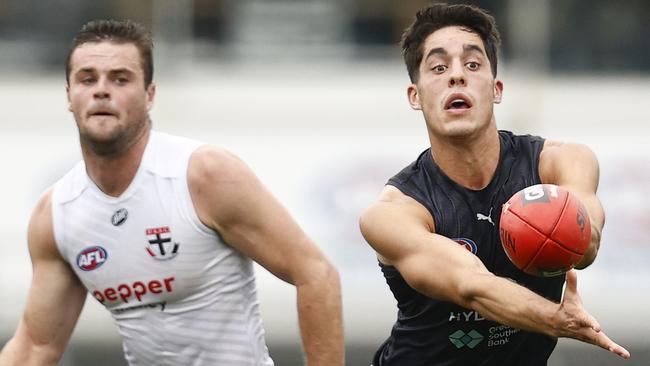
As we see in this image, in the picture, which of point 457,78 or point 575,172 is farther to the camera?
point 457,78

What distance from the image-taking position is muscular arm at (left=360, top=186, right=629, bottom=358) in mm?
5570

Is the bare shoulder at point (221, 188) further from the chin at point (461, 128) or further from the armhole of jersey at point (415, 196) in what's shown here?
the chin at point (461, 128)

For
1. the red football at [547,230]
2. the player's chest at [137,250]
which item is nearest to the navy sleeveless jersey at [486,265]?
the red football at [547,230]

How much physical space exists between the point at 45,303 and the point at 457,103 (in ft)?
7.53

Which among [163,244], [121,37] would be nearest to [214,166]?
[163,244]

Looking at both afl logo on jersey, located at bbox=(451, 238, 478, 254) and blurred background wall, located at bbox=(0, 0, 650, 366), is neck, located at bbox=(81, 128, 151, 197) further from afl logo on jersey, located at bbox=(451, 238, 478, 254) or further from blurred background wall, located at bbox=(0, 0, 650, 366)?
blurred background wall, located at bbox=(0, 0, 650, 366)

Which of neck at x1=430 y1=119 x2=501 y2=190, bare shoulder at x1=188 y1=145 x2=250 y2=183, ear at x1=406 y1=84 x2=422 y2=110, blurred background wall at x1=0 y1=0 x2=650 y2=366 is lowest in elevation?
blurred background wall at x1=0 y1=0 x2=650 y2=366

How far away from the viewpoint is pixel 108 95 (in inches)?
272

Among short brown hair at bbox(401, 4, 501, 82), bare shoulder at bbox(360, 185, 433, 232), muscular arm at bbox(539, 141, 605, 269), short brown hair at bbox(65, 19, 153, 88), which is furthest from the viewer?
short brown hair at bbox(65, 19, 153, 88)

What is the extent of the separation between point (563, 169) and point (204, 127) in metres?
10.7

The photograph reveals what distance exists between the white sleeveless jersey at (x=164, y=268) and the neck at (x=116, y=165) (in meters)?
0.03

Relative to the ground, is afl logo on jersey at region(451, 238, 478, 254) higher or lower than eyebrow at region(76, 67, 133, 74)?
lower

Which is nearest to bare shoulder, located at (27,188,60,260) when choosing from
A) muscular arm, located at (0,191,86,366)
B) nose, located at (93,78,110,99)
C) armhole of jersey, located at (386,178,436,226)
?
muscular arm, located at (0,191,86,366)

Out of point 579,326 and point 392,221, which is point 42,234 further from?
point 579,326
